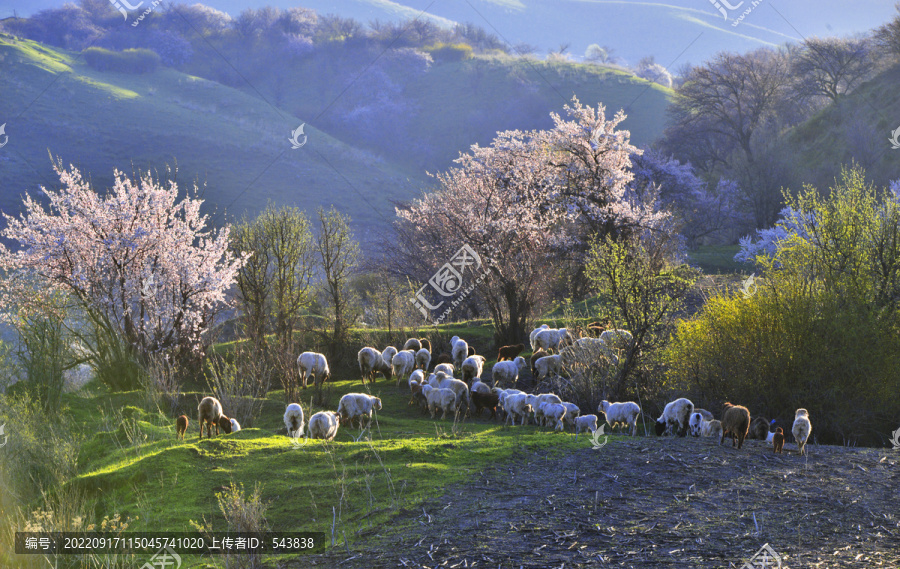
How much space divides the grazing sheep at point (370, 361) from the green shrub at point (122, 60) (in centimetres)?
8754

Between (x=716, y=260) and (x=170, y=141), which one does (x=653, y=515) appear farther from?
(x=170, y=141)

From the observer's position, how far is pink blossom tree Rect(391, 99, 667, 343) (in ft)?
65.9

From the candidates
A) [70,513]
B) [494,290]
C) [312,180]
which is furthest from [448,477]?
[312,180]

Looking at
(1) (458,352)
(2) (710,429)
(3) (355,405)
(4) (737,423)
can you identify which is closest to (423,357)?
(1) (458,352)

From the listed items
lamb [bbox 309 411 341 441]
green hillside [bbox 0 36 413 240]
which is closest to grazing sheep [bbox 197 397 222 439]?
lamb [bbox 309 411 341 441]

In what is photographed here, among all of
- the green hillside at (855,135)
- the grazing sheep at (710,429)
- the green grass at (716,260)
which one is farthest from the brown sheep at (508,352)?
the green hillside at (855,135)

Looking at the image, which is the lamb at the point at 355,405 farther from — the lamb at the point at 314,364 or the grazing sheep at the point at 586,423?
the lamb at the point at 314,364

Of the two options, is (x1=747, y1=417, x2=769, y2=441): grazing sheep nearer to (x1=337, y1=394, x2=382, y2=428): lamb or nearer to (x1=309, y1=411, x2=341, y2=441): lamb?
(x1=337, y1=394, x2=382, y2=428): lamb

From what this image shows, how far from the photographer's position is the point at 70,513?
21.2 feet

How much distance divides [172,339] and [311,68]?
332 feet

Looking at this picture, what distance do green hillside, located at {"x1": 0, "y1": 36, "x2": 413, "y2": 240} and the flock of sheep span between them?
43034mm

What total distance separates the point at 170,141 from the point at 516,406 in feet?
228

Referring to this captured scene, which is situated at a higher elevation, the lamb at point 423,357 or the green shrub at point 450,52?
the green shrub at point 450,52

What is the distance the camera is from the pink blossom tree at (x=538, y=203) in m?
20.1
